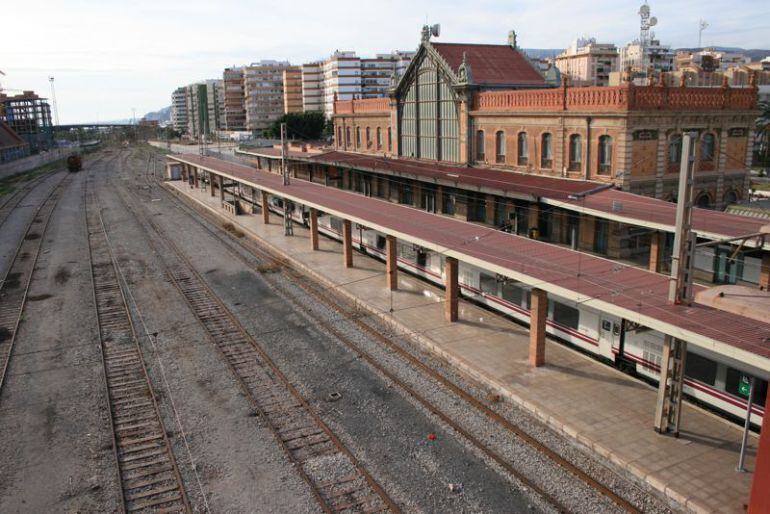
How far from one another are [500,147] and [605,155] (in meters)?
9.36

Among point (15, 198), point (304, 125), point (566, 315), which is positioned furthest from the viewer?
point (304, 125)

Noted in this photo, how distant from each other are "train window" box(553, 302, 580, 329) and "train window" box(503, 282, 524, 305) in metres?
1.79

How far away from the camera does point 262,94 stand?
617 ft

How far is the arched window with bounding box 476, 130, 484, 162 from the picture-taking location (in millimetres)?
42812

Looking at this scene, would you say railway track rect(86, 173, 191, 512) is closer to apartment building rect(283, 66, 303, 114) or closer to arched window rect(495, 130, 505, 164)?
arched window rect(495, 130, 505, 164)

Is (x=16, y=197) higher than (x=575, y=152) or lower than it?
lower

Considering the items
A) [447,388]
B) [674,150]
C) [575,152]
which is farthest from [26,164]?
[447,388]

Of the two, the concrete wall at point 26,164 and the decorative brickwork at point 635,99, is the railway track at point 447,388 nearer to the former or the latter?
the decorative brickwork at point 635,99

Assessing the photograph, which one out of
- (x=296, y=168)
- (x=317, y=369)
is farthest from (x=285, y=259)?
(x=296, y=168)

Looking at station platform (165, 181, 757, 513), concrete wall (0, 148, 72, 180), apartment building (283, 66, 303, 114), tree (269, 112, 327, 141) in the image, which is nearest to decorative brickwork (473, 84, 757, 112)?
station platform (165, 181, 757, 513)

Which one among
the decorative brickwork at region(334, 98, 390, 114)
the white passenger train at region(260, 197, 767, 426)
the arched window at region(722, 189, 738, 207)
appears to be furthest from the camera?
the decorative brickwork at region(334, 98, 390, 114)

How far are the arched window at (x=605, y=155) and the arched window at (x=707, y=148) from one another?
6035 millimetres

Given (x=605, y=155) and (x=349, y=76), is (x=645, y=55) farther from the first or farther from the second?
(x=605, y=155)

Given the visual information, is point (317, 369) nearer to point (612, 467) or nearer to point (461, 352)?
point (461, 352)
